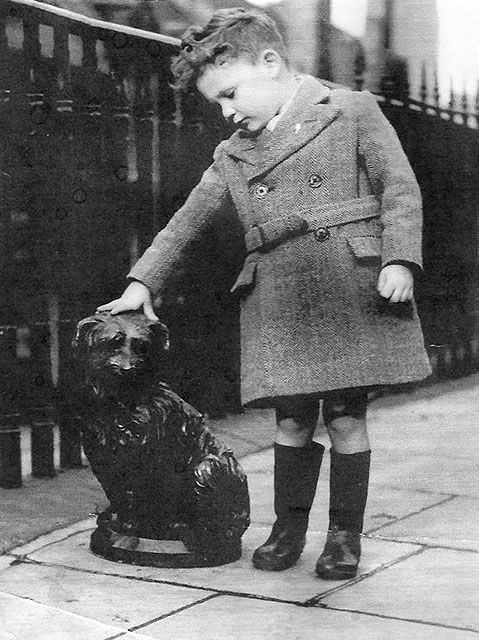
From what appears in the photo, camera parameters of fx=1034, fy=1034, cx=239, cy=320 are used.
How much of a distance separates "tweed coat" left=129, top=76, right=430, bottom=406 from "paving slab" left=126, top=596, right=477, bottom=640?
1.97 ft

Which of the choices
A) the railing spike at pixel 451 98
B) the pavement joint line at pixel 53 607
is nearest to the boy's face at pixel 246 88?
the railing spike at pixel 451 98

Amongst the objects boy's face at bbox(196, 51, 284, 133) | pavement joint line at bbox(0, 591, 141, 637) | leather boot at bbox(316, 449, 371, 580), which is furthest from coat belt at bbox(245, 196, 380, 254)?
pavement joint line at bbox(0, 591, 141, 637)

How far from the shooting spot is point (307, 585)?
8.93ft

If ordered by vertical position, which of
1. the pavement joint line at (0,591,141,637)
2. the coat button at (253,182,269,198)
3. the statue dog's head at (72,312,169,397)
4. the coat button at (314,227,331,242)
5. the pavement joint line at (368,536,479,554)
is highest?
the coat button at (253,182,269,198)

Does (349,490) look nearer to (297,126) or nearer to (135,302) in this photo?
(135,302)

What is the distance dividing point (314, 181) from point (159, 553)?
44.2 inches

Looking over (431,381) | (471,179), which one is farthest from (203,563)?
(471,179)

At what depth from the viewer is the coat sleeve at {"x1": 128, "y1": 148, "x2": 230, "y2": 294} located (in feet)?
9.75

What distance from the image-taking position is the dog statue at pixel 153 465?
9.45ft

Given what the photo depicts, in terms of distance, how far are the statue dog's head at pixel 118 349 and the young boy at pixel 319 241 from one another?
0.08 meters

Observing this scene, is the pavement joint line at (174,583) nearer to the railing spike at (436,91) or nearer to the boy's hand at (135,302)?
the boy's hand at (135,302)

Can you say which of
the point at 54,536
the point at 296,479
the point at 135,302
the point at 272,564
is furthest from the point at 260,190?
the point at 54,536

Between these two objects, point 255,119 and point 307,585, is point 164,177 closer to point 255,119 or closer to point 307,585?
point 255,119

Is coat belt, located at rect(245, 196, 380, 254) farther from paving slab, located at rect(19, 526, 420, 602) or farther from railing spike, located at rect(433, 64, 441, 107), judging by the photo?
paving slab, located at rect(19, 526, 420, 602)
